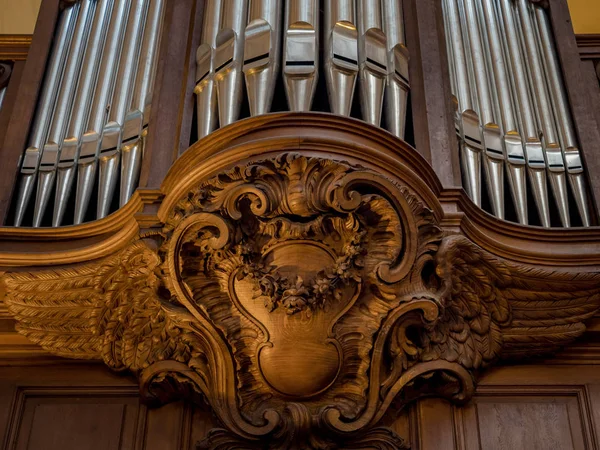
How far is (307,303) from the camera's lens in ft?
12.2

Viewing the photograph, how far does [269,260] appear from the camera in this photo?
12.6 ft

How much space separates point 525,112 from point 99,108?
225 centimetres

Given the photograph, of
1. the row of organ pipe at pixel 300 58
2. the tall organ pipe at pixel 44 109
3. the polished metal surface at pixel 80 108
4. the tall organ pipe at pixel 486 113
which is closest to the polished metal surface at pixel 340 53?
the row of organ pipe at pixel 300 58

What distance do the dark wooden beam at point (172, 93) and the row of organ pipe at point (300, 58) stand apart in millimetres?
73

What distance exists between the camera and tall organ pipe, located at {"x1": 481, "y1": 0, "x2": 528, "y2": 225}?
4.51 meters

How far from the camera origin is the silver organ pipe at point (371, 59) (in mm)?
4285

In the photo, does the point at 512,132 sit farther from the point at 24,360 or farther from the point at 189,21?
the point at 24,360

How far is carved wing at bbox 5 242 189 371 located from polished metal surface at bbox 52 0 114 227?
1.48 feet

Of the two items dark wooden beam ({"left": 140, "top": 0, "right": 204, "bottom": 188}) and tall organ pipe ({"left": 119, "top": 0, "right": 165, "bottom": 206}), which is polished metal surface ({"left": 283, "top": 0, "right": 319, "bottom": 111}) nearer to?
dark wooden beam ({"left": 140, "top": 0, "right": 204, "bottom": 188})

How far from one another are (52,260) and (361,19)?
1912 mm

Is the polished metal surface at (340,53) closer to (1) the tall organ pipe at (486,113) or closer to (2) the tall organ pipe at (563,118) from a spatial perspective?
(1) the tall organ pipe at (486,113)

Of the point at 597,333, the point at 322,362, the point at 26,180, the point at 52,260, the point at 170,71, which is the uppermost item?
the point at 170,71

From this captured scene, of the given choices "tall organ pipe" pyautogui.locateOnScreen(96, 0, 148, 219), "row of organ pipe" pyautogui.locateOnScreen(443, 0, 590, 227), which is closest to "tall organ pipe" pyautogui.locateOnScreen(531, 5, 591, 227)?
"row of organ pipe" pyautogui.locateOnScreen(443, 0, 590, 227)

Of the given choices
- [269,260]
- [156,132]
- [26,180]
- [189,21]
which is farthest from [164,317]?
[189,21]
